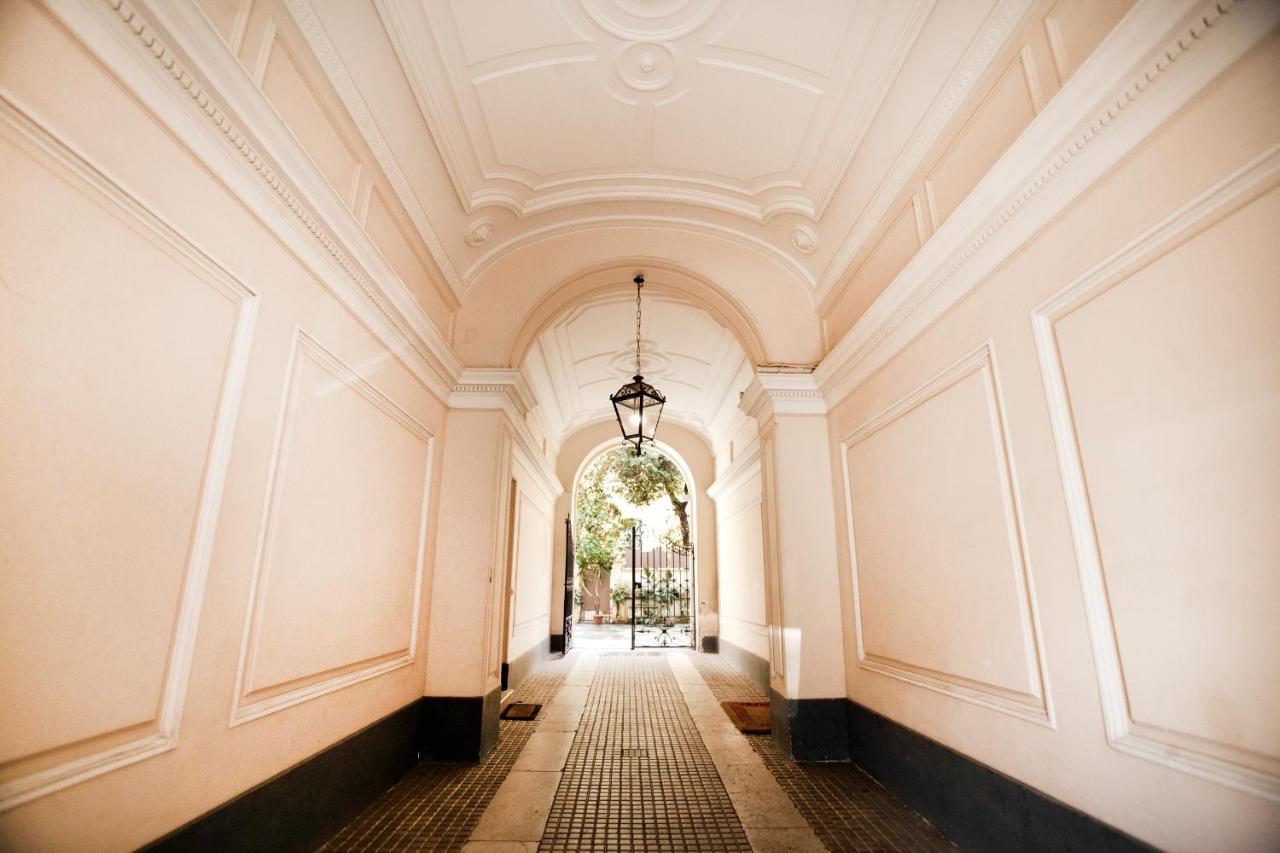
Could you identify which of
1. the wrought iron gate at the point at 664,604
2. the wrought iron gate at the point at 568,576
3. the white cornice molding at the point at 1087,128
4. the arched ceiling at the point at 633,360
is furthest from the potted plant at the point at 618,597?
the white cornice molding at the point at 1087,128

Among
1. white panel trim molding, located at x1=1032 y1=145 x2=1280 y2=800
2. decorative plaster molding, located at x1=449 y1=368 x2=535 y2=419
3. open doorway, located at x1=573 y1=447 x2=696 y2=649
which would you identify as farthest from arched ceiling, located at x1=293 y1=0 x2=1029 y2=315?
open doorway, located at x1=573 y1=447 x2=696 y2=649

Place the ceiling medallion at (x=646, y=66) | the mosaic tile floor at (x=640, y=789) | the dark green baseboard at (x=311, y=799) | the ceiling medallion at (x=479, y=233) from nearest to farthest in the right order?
the dark green baseboard at (x=311, y=799) < the mosaic tile floor at (x=640, y=789) < the ceiling medallion at (x=646, y=66) < the ceiling medallion at (x=479, y=233)

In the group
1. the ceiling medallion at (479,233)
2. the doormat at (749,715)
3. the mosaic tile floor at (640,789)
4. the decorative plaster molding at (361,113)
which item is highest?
the ceiling medallion at (479,233)

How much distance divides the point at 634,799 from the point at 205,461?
3.22 m

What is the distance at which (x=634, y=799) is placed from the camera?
3.79 metres

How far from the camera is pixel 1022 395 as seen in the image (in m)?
2.74

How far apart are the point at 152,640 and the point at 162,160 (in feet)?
5.63

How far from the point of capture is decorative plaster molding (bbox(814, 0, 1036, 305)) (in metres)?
2.87

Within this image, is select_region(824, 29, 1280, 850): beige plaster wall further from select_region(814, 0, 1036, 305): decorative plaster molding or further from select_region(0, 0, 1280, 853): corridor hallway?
select_region(814, 0, 1036, 305): decorative plaster molding

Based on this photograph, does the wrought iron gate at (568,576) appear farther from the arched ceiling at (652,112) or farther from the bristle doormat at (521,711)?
the arched ceiling at (652,112)

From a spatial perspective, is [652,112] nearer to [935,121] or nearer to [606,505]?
[935,121]

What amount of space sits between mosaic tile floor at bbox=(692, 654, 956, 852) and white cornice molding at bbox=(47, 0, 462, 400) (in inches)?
162

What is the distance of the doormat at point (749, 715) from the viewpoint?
548 centimetres

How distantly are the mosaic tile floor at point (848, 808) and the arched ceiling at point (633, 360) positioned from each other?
4.33m
